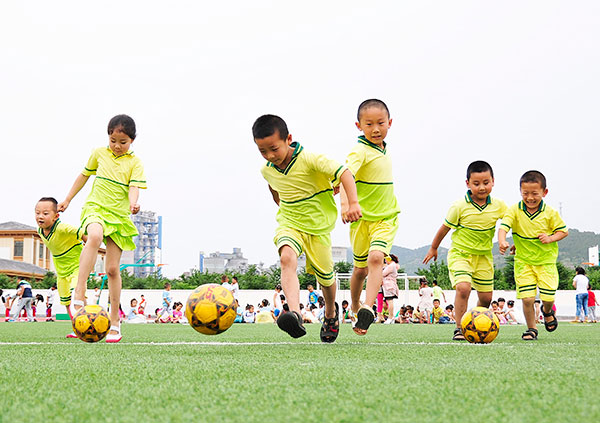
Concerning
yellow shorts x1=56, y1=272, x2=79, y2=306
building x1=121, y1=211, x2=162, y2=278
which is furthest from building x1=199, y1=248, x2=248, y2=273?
yellow shorts x1=56, y1=272, x2=79, y2=306

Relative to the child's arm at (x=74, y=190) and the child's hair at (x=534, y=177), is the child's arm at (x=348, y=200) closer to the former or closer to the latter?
the child's hair at (x=534, y=177)

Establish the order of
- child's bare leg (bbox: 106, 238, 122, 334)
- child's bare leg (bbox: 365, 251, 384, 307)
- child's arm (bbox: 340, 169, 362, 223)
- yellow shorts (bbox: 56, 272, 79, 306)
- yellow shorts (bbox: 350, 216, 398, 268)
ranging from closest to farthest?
1. child's arm (bbox: 340, 169, 362, 223)
2. child's bare leg (bbox: 365, 251, 384, 307)
3. yellow shorts (bbox: 350, 216, 398, 268)
4. child's bare leg (bbox: 106, 238, 122, 334)
5. yellow shorts (bbox: 56, 272, 79, 306)

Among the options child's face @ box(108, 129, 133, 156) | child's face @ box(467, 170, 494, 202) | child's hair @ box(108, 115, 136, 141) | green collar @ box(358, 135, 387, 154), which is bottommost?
child's face @ box(467, 170, 494, 202)

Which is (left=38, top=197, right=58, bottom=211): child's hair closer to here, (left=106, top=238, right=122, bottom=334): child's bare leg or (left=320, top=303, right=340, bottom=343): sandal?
(left=106, top=238, right=122, bottom=334): child's bare leg

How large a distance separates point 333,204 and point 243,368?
2.68m

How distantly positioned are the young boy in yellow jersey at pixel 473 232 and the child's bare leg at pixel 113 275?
12.2ft

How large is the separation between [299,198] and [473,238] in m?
2.96

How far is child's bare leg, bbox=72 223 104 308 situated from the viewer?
265 inches

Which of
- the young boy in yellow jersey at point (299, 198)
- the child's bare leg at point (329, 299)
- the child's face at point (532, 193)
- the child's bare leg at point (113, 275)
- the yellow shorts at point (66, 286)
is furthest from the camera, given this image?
the yellow shorts at point (66, 286)

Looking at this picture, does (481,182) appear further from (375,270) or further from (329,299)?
(329,299)

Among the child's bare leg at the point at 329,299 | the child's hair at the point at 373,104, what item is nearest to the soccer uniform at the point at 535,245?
the child's hair at the point at 373,104

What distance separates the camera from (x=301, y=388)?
2.79 m

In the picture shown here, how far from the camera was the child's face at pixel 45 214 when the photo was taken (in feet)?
28.2

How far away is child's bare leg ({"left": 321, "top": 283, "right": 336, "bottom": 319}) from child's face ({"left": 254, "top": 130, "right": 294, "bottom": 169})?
1.33 m
